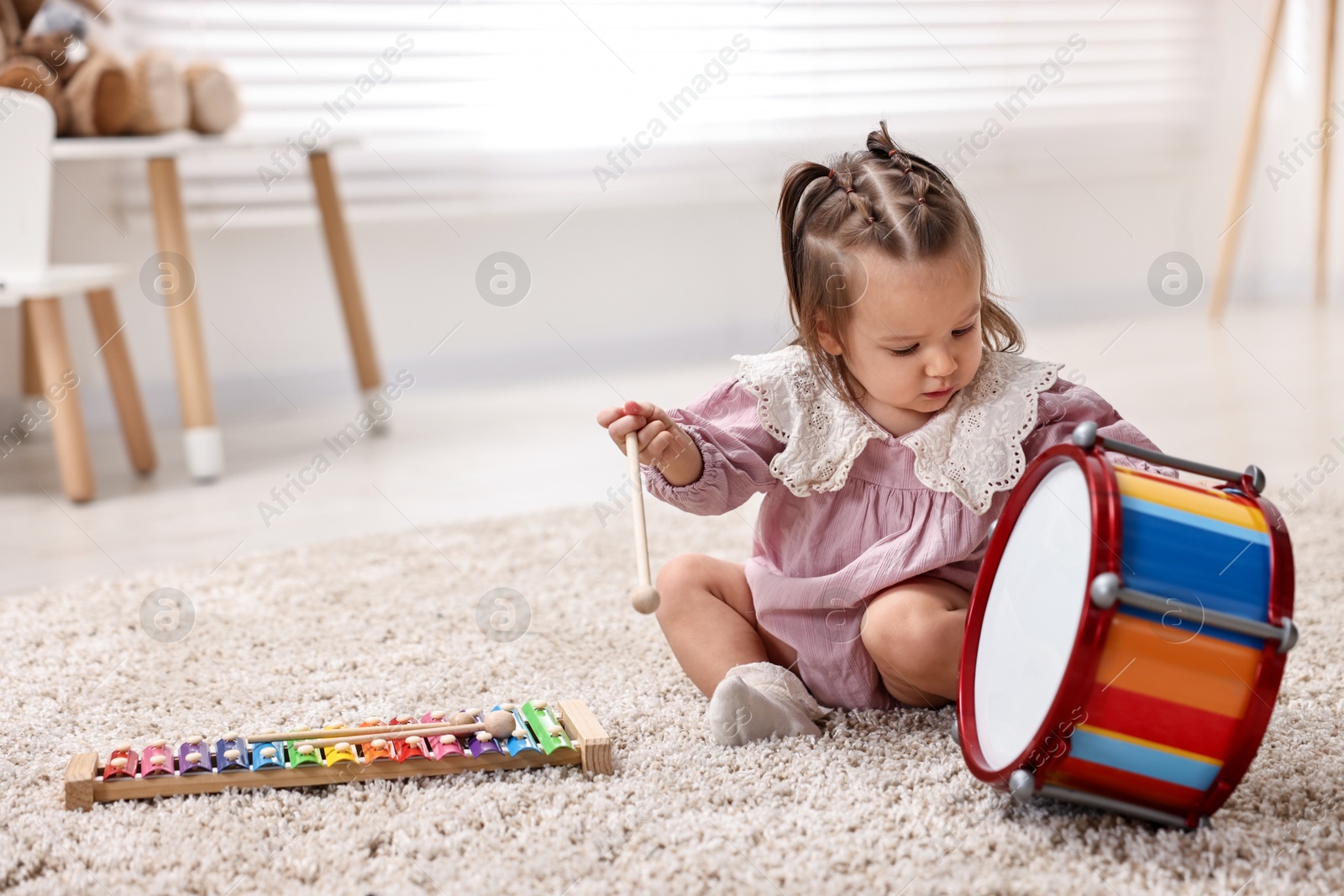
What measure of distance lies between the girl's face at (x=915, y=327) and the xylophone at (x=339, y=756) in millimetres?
312

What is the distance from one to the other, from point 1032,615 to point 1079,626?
0.07 meters

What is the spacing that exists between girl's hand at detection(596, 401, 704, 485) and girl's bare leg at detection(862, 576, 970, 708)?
6.4 inches

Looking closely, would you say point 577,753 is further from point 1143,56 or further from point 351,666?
point 1143,56

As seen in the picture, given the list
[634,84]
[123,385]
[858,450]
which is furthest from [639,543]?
[634,84]

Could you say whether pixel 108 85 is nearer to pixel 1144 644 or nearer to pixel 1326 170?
pixel 1144 644

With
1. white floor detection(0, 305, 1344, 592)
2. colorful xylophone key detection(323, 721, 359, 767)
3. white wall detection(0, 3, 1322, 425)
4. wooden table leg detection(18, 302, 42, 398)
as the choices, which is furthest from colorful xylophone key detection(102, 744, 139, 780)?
white wall detection(0, 3, 1322, 425)

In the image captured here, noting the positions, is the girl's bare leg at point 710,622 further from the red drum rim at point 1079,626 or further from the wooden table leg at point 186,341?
the wooden table leg at point 186,341

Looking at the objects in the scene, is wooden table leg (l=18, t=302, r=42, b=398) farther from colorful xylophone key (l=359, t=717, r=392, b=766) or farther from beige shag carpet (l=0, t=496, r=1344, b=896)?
colorful xylophone key (l=359, t=717, r=392, b=766)

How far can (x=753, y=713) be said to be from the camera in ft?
2.77

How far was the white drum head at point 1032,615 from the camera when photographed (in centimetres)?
67

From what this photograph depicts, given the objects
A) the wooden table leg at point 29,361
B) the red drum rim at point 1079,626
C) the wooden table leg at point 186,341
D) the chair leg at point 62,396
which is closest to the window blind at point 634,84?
the wooden table leg at point 29,361

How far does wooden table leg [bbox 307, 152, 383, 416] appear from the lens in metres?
2.14

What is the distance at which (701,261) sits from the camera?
122 inches

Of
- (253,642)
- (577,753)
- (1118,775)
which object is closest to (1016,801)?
(1118,775)
